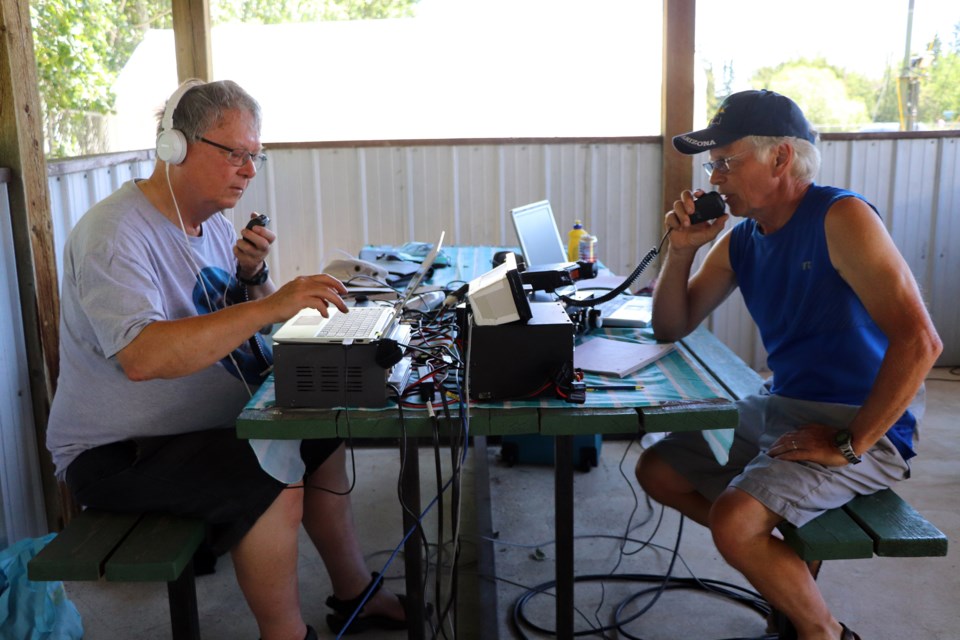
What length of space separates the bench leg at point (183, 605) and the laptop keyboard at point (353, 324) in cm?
57

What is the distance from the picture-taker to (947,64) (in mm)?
4934

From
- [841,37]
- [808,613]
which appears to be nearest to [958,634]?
[808,613]

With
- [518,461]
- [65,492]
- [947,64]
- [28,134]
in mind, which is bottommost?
[518,461]

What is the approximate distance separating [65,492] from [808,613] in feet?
7.39

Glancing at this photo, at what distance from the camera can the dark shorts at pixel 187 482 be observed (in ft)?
6.12

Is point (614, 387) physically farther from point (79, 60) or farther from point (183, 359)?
point (79, 60)

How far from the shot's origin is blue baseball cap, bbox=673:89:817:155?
212 centimetres

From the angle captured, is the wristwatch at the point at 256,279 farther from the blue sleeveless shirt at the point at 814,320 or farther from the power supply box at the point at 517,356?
the blue sleeveless shirt at the point at 814,320

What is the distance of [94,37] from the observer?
3.96 m

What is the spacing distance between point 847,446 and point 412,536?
0.95 metres

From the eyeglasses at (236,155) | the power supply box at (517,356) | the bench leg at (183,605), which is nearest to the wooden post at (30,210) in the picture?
the eyeglasses at (236,155)

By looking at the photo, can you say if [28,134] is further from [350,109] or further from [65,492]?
[350,109]

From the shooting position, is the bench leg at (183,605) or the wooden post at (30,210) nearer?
the bench leg at (183,605)

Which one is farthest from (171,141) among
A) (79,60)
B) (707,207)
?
(79,60)
